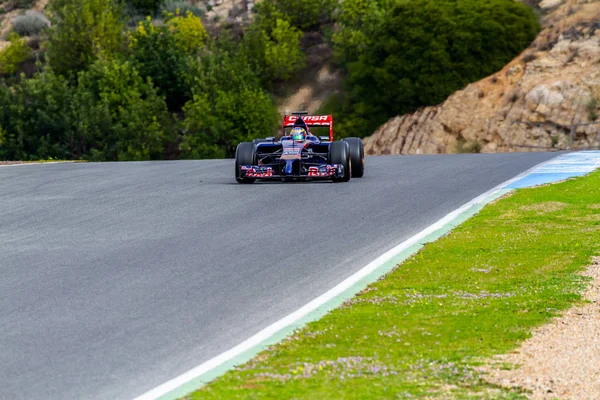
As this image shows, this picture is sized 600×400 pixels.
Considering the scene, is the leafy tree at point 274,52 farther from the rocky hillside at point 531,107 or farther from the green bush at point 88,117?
the rocky hillside at point 531,107

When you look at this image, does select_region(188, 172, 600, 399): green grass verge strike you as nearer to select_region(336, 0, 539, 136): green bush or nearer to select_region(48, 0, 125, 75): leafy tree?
select_region(336, 0, 539, 136): green bush

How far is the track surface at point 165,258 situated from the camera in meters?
8.52

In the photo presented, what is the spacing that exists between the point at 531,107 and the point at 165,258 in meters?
34.1

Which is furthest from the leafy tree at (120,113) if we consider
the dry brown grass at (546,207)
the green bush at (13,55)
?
the dry brown grass at (546,207)

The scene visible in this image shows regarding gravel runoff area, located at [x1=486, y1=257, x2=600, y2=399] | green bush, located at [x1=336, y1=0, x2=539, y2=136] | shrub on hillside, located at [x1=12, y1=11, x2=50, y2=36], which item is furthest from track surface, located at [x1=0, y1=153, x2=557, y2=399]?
shrub on hillside, located at [x1=12, y1=11, x2=50, y2=36]

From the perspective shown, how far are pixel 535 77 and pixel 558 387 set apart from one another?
134ft

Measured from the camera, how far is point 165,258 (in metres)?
13.1

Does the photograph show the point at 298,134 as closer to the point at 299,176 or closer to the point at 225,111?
the point at 299,176

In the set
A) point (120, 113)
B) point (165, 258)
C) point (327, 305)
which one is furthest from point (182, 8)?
point (327, 305)

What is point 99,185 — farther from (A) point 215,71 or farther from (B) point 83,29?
(B) point 83,29

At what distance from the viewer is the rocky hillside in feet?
145

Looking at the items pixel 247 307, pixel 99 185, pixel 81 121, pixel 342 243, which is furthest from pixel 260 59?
pixel 247 307

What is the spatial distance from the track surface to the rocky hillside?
2030cm

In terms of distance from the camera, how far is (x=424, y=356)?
8.30 meters
